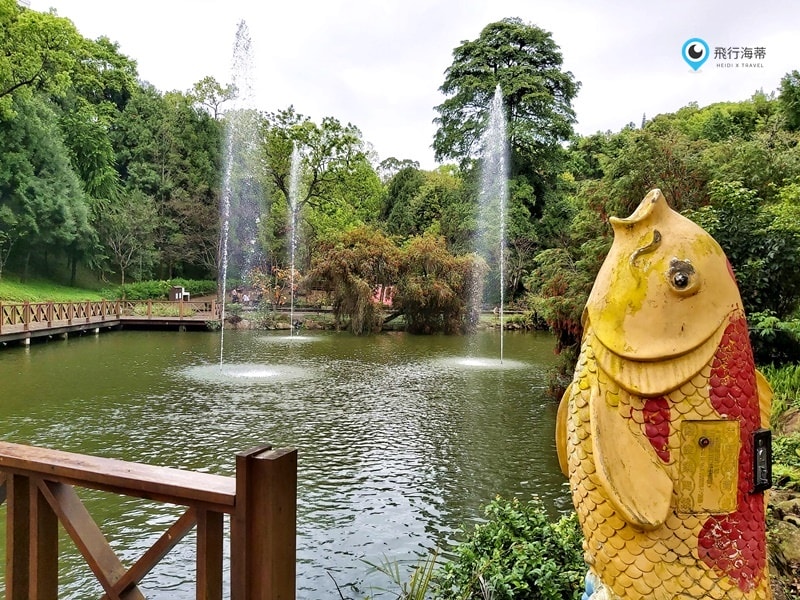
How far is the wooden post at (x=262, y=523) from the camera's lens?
4.37 feet

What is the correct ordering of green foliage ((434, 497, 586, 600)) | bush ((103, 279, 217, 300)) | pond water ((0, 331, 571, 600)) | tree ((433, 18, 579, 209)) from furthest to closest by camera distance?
bush ((103, 279, 217, 300)), tree ((433, 18, 579, 209)), pond water ((0, 331, 571, 600)), green foliage ((434, 497, 586, 600))

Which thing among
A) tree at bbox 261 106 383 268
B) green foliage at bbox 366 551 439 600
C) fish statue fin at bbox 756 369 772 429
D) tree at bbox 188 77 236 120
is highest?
tree at bbox 188 77 236 120

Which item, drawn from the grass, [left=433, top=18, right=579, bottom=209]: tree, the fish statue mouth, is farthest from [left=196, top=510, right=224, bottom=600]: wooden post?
[left=433, top=18, right=579, bottom=209]: tree

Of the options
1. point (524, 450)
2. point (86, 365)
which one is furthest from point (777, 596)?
point (86, 365)

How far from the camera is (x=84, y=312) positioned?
17047mm

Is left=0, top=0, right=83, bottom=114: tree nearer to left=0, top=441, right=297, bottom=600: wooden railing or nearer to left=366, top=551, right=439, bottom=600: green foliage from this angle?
left=366, top=551, right=439, bottom=600: green foliage

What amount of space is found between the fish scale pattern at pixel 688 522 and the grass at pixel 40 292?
74.7 feet

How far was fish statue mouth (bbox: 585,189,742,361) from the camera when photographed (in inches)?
60.2

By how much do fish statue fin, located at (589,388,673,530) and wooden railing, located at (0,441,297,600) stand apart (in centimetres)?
84

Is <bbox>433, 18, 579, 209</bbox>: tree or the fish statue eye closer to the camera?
the fish statue eye

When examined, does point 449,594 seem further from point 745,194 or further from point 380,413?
point 745,194

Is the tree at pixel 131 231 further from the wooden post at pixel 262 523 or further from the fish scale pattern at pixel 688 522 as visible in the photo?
the fish scale pattern at pixel 688 522

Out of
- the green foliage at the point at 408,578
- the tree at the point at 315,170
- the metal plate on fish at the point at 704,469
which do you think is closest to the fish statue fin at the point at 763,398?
the metal plate on fish at the point at 704,469

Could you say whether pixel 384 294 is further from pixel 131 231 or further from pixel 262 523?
pixel 262 523
